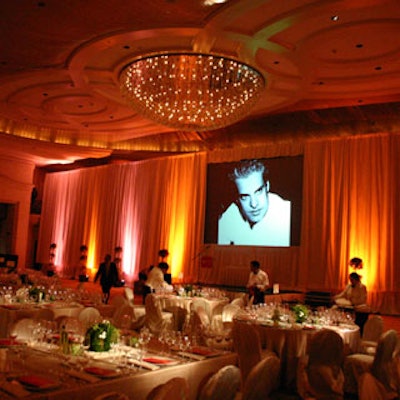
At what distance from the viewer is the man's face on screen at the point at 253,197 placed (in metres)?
14.8

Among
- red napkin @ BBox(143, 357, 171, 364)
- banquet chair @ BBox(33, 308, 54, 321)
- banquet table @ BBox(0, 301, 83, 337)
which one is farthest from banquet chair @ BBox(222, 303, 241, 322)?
red napkin @ BBox(143, 357, 171, 364)

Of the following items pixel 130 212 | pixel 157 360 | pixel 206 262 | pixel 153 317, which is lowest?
pixel 153 317

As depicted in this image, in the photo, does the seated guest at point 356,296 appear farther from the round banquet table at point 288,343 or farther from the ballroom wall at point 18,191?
the ballroom wall at point 18,191

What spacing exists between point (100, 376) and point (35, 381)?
43 centimetres

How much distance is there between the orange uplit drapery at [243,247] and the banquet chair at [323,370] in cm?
758

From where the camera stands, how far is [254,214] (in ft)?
48.9

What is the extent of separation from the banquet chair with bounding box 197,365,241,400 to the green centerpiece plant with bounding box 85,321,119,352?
1.00m

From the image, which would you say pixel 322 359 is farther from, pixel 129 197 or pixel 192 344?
pixel 129 197

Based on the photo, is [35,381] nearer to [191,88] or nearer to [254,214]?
[191,88]

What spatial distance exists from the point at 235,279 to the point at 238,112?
24.1ft

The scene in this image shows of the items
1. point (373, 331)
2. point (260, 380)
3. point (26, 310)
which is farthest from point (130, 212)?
point (260, 380)

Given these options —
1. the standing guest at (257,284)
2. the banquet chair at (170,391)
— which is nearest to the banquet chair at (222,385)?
the banquet chair at (170,391)

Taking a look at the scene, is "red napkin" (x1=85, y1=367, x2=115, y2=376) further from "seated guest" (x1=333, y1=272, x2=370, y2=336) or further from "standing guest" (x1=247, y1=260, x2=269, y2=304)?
"standing guest" (x1=247, y1=260, x2=269, y2=304)

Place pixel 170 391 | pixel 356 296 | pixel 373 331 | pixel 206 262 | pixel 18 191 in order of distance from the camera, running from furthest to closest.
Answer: pixel 18 191
pixel 206 262
pixel 356 296
pixel 373 331
pixel 170 391
